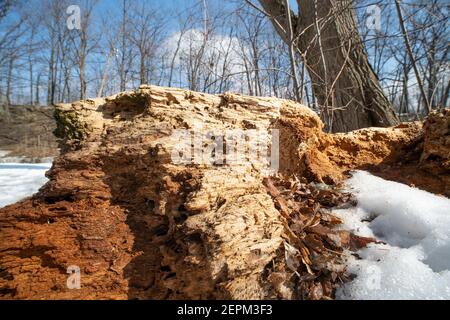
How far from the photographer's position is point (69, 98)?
24.4 m

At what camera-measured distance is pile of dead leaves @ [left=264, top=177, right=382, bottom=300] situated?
113 cm

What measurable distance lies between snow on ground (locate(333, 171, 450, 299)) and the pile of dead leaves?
0.06 meters

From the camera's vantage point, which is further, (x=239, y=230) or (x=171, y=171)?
(x=171, y=171)

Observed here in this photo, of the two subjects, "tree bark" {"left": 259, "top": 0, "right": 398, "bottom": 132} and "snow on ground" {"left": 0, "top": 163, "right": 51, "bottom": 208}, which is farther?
"snow on ground" {"left": 0, "top": 163, "right": 51, "bottom": 208}

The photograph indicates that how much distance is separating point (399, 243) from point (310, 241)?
43cm

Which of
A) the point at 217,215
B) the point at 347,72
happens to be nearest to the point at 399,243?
the point at 217,215

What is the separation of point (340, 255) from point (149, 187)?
1.06m

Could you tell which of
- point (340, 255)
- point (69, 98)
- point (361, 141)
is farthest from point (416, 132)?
point (69, 98)
